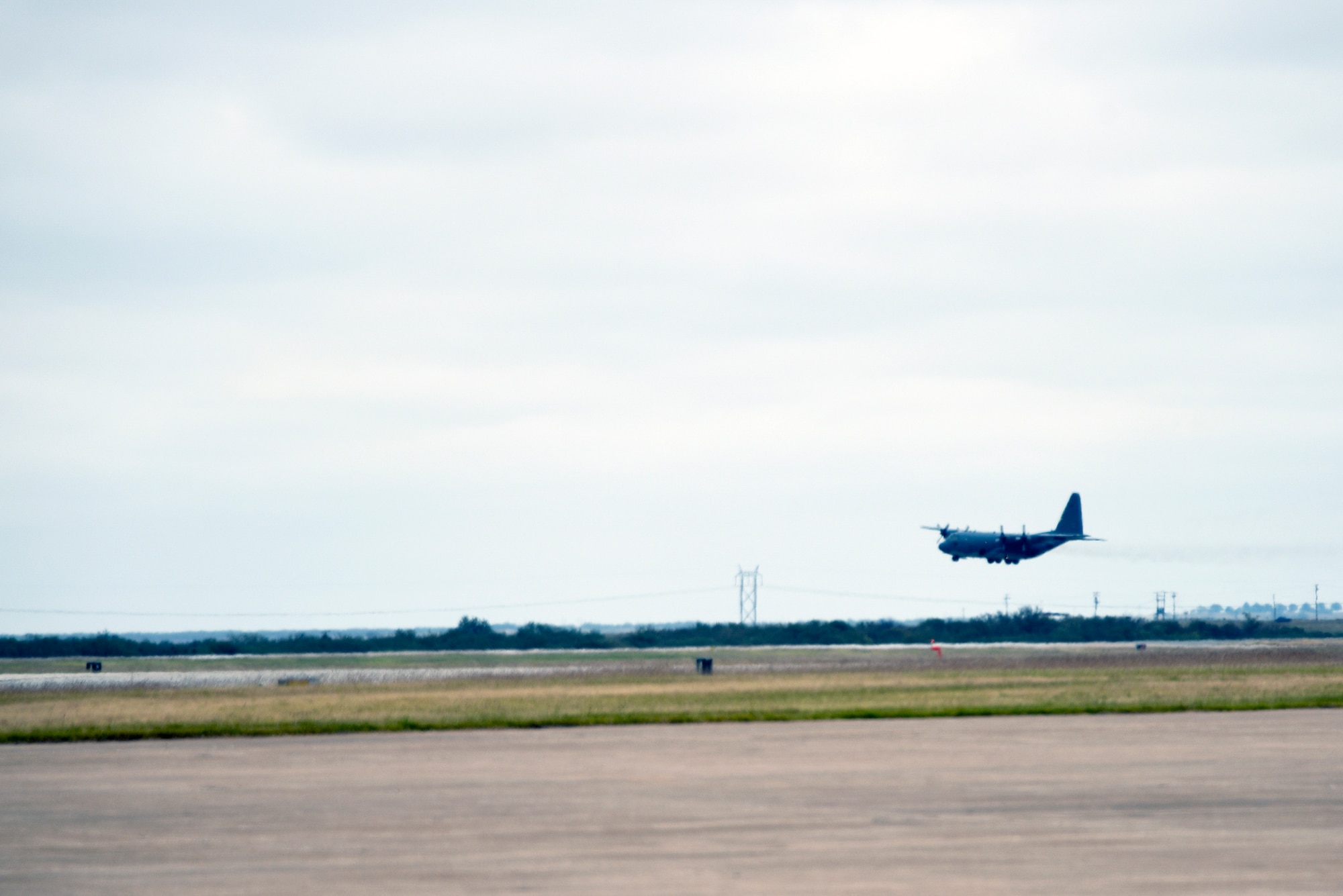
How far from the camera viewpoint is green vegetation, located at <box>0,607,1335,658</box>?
139000 millimetres

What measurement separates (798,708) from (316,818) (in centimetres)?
2471

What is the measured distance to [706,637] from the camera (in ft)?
558

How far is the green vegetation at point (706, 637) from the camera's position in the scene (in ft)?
456

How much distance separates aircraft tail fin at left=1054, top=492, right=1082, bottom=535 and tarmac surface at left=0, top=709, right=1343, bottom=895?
308ft

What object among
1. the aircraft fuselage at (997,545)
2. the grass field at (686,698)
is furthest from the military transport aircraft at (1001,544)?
the grass field at (686,698)

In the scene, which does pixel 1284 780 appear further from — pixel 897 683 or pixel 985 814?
pixel 897 683

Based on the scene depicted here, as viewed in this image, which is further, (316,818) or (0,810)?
(0,810)

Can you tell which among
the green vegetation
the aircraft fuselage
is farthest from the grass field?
the green vegetation

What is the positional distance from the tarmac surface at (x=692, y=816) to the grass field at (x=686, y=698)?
6.91 meters

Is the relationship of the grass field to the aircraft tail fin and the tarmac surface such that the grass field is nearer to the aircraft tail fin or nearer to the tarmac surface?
the tarmac surface

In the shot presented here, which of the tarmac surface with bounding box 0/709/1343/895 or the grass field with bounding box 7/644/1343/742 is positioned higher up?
the tarmac surface with bounding box 0/709/1343/895

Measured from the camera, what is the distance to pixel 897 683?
5812 cm

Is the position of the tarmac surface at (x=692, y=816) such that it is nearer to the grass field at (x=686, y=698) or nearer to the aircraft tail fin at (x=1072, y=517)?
the grass field at (x=686, y=698)

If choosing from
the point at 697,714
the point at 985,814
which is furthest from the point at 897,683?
the point at 985,814
